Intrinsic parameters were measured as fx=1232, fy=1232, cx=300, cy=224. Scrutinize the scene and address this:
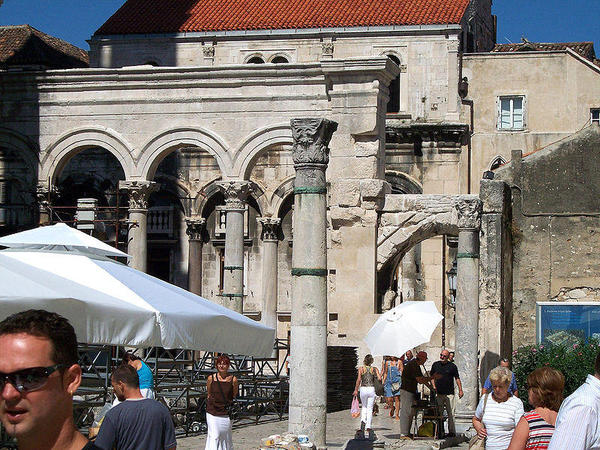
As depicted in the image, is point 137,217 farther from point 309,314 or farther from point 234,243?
point 309,314

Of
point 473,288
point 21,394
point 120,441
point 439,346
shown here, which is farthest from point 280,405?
point 21,394

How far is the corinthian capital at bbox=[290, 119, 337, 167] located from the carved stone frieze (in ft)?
75.3

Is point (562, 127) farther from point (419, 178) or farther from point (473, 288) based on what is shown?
point (473, 288)

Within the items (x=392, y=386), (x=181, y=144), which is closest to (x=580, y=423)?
(x=392, y=386)

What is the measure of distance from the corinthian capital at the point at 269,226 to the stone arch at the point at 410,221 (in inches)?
517

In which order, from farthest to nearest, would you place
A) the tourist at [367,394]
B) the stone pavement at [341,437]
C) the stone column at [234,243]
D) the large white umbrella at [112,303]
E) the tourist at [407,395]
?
the stone column at [234,243]
the tourist at [407,395]
the tourist at [367,394]
the stone pavement at [341,437]
the large white umbrella at [112,303]

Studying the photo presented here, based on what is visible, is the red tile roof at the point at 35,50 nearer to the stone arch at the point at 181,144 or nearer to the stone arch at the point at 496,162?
the stone arch at the point at 181,144

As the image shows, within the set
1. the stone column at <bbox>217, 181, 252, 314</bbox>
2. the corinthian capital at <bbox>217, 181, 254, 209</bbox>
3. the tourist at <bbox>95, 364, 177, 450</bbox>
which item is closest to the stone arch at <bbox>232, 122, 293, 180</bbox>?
the corinthian capital at <bbox>217, 181, 254, 209</bbox>

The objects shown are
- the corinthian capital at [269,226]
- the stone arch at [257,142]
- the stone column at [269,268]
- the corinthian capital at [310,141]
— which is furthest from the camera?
the corinthian capital at [269,226]

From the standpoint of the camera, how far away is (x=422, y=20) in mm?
35938

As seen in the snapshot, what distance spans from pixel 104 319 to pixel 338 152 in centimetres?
1349

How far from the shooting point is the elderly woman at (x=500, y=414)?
820cm

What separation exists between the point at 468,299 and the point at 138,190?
8.58 metres

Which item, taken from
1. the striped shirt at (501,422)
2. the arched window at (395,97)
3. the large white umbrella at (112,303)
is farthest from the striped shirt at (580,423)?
the arched window at (395,97)
